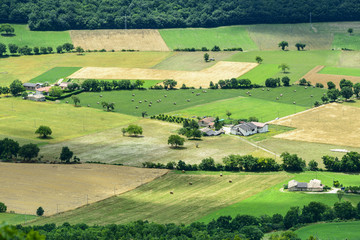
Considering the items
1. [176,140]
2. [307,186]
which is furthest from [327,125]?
[307,186]

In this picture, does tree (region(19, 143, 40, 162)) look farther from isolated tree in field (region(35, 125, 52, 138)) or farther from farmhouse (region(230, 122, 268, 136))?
farmhouse (region(230, 122, 268, 136))

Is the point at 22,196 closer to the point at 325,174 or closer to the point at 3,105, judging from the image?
the point at 325,174

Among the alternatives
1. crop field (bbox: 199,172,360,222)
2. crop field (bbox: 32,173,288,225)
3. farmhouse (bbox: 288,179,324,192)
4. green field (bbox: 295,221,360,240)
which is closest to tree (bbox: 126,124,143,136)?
crop field (bbox: 32,173,288,225)

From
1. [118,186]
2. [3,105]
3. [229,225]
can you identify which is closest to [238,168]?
[118,186]

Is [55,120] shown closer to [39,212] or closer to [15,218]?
[39,212]

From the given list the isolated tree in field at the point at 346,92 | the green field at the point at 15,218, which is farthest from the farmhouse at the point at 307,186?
the isolated tree in field at the point at 346,92

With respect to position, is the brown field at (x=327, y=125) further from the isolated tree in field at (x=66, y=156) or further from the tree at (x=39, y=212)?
the tree at (x=39, y=212)

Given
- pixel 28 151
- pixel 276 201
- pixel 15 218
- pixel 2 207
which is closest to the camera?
pixel 15 218
